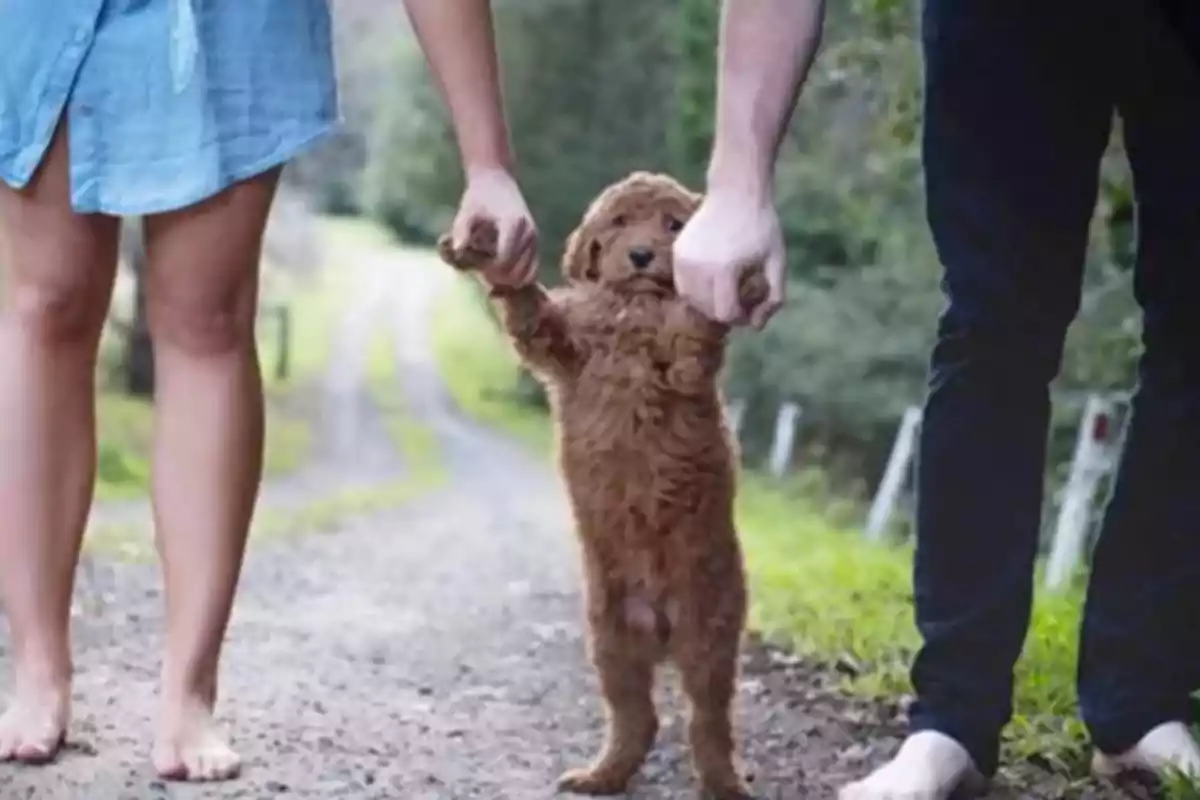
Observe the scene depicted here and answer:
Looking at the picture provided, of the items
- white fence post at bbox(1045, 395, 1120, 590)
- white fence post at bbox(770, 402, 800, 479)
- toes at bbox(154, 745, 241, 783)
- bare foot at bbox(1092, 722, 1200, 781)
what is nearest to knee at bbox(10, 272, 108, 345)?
toes at bbox(154, 745, 241, 783)

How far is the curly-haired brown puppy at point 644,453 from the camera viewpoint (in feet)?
5.13

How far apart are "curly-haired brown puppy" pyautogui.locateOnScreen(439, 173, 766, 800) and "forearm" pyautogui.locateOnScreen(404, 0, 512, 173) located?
0.40 feet

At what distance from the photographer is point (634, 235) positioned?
1619 mm

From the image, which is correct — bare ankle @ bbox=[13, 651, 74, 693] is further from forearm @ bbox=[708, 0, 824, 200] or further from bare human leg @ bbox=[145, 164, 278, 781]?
forearm @ bbox=[708, 0, 824, 200]

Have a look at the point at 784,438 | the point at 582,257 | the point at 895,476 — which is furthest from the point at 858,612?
the point at 784,438

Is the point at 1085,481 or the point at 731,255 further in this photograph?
the point at 1085,481

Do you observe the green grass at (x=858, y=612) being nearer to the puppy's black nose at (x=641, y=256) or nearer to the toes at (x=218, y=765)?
the puppy's black nose at (x=641, y=256)

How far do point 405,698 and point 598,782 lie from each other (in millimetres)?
560

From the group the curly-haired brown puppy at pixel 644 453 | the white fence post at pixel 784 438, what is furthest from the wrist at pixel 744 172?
the white fence post at pixel 784 438

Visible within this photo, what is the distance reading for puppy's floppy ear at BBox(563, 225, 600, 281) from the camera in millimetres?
1651

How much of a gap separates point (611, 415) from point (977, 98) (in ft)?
1.47

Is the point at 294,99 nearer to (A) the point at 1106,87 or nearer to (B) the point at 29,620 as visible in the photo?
(B) the point at 29,620

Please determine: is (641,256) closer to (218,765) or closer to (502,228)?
(502,228)

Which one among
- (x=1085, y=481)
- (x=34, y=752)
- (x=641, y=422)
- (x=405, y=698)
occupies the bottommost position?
(x=1085, y=481)
